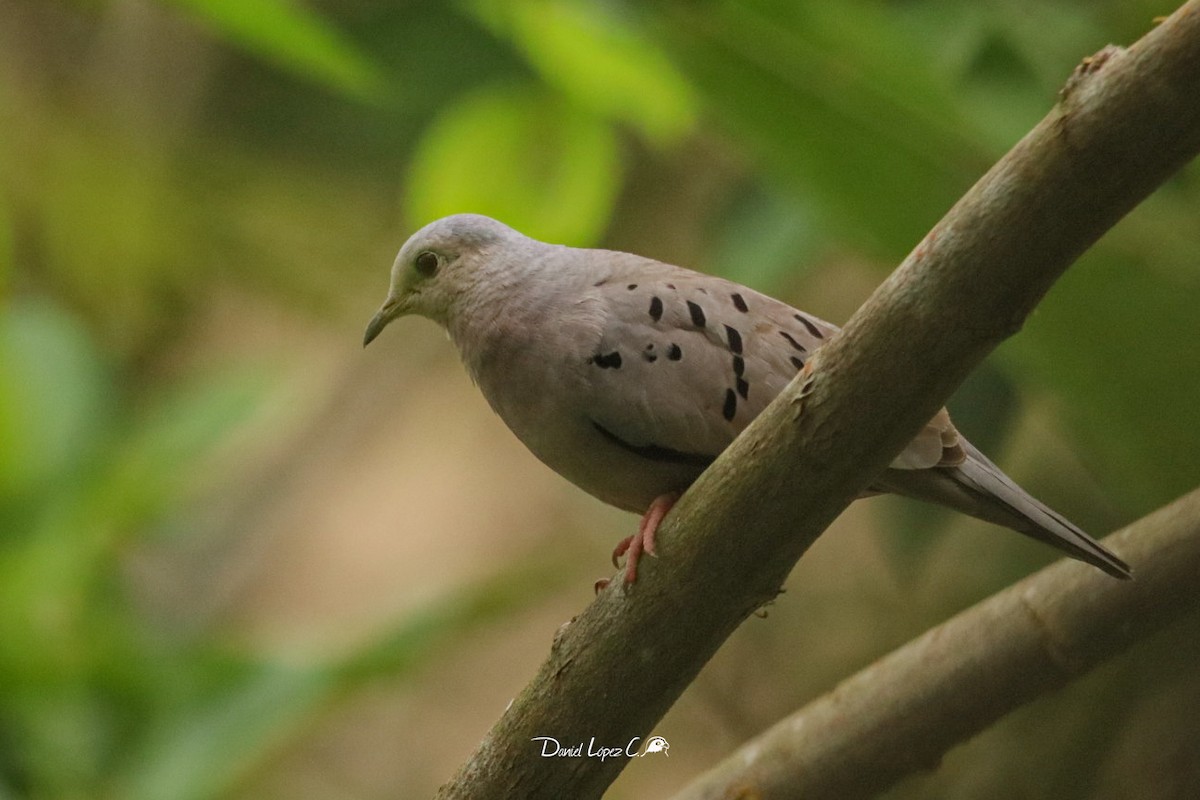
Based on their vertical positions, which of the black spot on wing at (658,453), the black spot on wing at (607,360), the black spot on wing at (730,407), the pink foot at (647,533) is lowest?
the pink foot at (647,533)

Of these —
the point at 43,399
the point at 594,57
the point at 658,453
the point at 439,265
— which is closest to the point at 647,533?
the point at 658,453

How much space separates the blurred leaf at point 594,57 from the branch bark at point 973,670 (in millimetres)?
902

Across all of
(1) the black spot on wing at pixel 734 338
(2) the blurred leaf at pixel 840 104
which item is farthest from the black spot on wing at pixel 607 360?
(2) the blurred leaf at pixel 840 104

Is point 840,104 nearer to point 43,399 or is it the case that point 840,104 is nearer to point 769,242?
point 769,242

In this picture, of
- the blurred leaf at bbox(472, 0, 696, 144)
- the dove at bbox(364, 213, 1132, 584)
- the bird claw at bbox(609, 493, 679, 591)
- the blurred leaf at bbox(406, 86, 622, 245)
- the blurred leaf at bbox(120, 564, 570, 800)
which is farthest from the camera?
the blurred leaf at bbox(120, 564, 570, 800)

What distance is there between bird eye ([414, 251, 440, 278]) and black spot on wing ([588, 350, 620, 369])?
347mm

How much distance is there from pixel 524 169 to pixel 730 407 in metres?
0.88

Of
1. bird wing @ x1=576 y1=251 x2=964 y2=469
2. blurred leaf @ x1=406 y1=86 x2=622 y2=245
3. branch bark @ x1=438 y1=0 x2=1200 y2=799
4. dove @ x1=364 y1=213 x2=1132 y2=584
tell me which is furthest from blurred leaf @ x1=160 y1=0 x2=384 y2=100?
branch bark @ x1=438 y1=0 x2=1200 y2=799

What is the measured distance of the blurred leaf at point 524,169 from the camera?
2.14 meters

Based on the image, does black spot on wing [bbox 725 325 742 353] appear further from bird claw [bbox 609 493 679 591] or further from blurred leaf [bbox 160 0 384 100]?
blurred leaf [bbox 160 0 384 100]

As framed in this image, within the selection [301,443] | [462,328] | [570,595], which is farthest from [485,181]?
[570,595]

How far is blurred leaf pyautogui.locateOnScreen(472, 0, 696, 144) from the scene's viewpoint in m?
2.02

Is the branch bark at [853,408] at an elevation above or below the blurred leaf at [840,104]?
below
